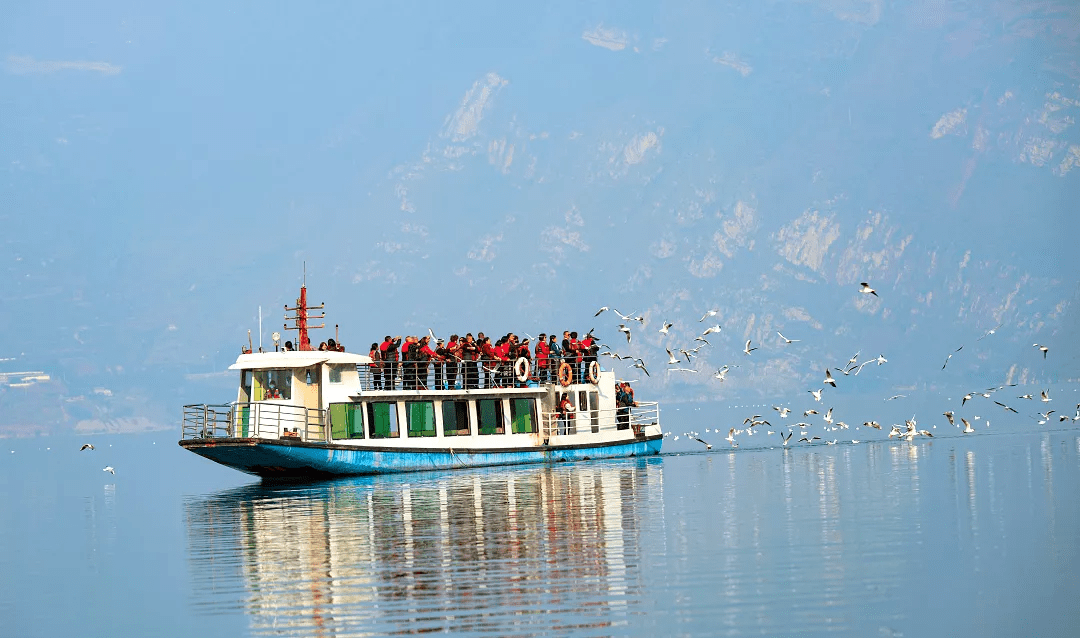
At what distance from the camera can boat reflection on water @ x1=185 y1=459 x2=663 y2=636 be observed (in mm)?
34312

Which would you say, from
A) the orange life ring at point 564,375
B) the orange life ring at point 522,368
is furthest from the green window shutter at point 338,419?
the orange life ring at point 564,375

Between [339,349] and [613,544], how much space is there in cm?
2838

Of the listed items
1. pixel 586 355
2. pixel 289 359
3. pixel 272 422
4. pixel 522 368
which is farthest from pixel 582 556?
pixel 586 355

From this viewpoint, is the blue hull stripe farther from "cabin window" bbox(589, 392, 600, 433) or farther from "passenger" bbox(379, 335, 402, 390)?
"passenger" bbox(379, 335, 402, 390)

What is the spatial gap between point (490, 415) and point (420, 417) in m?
4.38

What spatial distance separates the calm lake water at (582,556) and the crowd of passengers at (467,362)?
13.3ft

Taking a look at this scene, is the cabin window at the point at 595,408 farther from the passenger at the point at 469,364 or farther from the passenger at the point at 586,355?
the passenger at the point at 469,364

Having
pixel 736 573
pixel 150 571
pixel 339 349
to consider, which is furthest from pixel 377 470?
pixel 736 573

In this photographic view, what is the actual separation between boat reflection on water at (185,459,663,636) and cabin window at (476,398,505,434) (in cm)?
631

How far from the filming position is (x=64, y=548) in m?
54.7

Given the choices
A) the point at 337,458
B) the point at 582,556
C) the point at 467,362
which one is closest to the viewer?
the point at 582,556

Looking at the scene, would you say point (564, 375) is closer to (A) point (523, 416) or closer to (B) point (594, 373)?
(B) point (594, 373)

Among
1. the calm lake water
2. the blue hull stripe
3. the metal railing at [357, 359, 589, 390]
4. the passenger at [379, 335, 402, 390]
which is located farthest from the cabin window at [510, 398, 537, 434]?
the passenger at [379, 335, 402, 390]

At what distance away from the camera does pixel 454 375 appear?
72625mm
